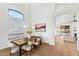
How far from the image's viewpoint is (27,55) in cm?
239

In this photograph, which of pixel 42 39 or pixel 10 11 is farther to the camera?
pixel 42 39

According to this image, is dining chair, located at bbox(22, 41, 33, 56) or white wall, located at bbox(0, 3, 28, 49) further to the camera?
dining chair, located at bbox(22, 41, 33, 56)

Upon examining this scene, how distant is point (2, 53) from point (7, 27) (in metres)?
0.66

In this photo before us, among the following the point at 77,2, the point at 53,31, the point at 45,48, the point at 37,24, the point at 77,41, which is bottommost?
the point at 45,48

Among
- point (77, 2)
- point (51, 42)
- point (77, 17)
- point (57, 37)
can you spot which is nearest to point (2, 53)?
point (51, 42)

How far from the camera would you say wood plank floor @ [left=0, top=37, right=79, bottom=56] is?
2.34 meters

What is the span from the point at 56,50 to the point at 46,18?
0.88m

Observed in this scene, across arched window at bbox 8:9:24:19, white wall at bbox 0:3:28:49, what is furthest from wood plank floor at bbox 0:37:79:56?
arched window at bbox 8:9:24:19

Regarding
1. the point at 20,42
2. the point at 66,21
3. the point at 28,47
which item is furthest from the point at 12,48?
the point at 66,21

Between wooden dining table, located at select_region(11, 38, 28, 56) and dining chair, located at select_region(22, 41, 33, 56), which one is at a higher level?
wooden dining table, located at select_region(11, 38, 28, 56)

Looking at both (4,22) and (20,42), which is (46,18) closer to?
(20,42)

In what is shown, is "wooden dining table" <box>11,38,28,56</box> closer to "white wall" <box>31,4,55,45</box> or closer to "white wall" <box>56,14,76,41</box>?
"white wall" <box>31,4,55,45</box>

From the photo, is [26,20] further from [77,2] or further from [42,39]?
[77,2]

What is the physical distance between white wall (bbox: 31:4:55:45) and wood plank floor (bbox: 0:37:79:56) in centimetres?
15
